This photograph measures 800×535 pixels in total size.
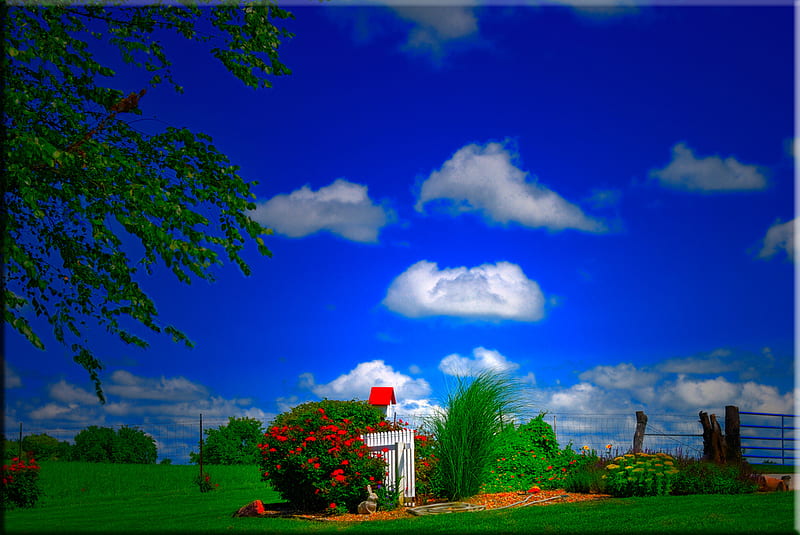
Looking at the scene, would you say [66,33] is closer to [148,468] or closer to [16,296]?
A: [16,296]

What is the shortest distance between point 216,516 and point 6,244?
6762 mm

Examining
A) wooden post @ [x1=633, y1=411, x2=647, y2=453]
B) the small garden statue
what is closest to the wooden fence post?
wooden post @ [x1=633, y1=411, x2=647, y2=453]

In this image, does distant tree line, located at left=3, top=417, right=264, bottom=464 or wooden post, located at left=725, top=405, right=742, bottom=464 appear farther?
distant tree line, located at left=3, top=417, right=264, bottom=464

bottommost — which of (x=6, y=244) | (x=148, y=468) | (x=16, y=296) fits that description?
(x=148, y=468)

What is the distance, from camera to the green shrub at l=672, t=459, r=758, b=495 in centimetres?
1263

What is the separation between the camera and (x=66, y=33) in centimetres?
984

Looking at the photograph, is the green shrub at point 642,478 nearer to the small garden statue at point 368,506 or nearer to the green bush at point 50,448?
the small garden statue at point 368,506

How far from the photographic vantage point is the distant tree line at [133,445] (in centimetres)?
2527

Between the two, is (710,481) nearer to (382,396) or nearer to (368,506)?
(368,506)

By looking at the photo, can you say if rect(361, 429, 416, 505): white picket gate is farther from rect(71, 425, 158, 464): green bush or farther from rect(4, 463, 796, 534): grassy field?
rect(71, 425, 158, 464): green bush

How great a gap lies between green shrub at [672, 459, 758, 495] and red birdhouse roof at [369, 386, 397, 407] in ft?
41.2

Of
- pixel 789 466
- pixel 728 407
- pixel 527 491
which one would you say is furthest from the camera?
pixel 789 466

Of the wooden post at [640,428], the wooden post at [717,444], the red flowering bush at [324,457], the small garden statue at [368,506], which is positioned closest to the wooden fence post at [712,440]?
the wooden post at [717,444]

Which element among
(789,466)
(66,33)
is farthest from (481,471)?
(789,466)
